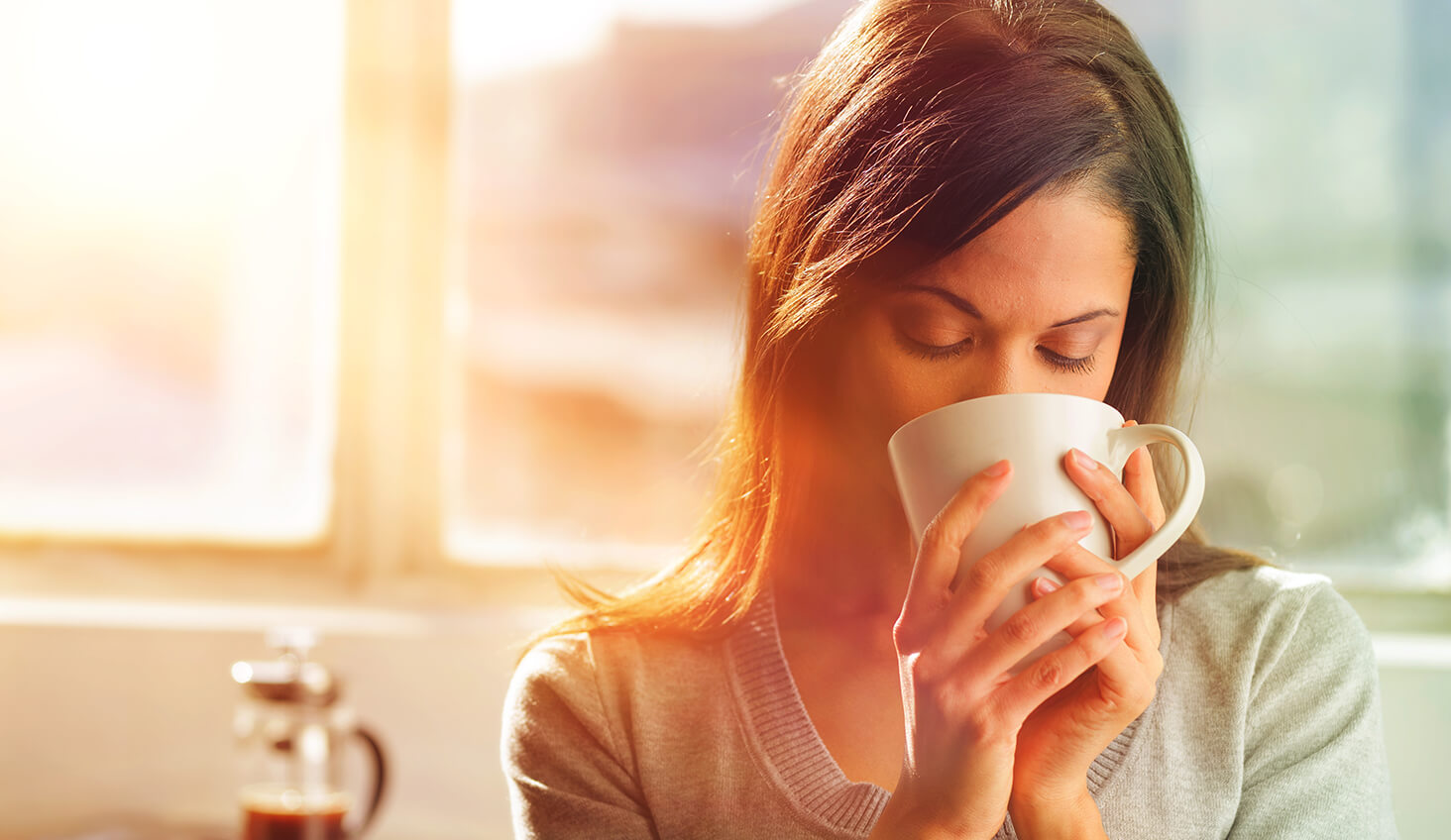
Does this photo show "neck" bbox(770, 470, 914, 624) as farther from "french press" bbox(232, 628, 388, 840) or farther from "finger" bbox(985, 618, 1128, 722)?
"french press" bbox(232, 628, 388, 840)

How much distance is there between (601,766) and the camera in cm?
88

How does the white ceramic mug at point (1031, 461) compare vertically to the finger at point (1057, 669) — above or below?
above

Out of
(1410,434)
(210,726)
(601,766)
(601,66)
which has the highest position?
(601,66)

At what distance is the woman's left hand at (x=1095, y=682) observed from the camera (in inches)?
24.2

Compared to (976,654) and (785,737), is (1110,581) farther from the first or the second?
(785,737)

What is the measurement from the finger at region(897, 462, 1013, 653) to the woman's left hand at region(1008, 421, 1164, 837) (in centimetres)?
4

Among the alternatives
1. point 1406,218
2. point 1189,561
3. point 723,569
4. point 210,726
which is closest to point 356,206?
point 210,726

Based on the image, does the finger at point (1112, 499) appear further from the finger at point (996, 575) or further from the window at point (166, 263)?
the window at point (166, 263)

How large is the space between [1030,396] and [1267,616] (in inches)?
15.8

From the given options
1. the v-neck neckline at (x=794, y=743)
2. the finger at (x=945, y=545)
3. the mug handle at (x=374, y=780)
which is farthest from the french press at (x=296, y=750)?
the finger at (x=945, y=545)

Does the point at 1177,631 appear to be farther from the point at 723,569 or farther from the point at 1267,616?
the point at 723,569

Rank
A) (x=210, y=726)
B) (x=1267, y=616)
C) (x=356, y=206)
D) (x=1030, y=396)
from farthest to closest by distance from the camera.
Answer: (x=356, y=206) < (x=210, y=726) < (x=1267, y=616) < (x=1030, y=396)

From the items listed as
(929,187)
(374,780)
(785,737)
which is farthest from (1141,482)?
(374,780)

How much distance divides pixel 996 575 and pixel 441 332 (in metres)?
1.24
